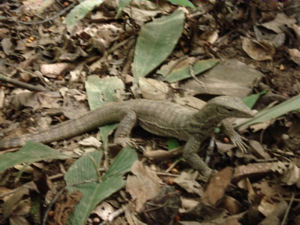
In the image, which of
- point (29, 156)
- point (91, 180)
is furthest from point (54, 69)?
point (91, 180)

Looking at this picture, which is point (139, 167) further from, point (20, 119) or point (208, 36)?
point (208, 36)

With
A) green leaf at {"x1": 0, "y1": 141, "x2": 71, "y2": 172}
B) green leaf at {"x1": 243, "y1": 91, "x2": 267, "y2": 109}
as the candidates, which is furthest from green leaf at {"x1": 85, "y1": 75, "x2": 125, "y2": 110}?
green leaf at {"x1": 243, "y1": 91, "x2": 267, "y2": 109}

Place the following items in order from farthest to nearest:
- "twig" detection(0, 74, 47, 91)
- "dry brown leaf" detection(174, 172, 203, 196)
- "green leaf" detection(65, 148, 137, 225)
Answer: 1. "twig" detection(0, 74, 47, 91)
2. "dry brown leaf" detection(174, 172, 203, 196)
3. "green leaf" detection(65, 148, 137, 225)

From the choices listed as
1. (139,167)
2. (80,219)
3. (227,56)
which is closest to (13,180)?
(80,219)

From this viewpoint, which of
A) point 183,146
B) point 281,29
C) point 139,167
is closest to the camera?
point 139,167

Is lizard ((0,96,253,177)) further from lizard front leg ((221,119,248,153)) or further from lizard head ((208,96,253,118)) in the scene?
lizard front leg ((221,119,248,153))
